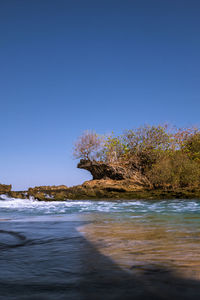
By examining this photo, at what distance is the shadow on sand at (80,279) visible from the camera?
1.64 meters

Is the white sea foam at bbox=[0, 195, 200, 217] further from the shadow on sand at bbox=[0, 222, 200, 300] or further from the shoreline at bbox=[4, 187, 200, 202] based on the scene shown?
the shadow on sand at bbox=[0, 222, 200, 300]

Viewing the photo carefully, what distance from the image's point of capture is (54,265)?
91.8 inches

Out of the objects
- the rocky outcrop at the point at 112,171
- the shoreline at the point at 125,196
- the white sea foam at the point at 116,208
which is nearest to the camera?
the white sea foam at the point at 116,208

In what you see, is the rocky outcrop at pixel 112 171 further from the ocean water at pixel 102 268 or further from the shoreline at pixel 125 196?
the ocean water at pixel 102 268

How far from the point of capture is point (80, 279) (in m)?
1.92

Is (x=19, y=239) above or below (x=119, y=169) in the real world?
below

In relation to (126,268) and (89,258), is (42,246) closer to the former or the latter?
(89,258)

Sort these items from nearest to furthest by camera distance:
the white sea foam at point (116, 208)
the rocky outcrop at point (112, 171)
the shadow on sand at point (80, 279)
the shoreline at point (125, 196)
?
1. the shadow on sand at point (80, 279)
2. the white sea foam at point (116, 208)
3. the shoreline at point (125, 196)
4. the rocky outcrop at point (112, 171)

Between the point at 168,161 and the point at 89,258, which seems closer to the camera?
the point at 89,258

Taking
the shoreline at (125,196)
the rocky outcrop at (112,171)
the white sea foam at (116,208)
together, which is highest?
the rocky outcrop at (112,171)

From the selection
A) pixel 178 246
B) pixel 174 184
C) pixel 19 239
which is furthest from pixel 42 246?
pixel 174 184

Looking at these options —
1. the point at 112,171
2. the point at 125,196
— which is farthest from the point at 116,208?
the point at 112,171

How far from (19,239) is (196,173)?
16.3 m

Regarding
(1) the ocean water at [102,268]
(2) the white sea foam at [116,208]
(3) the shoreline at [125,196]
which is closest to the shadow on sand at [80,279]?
(1) the ocean water at [102,268]
